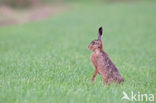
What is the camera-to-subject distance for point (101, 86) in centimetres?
770

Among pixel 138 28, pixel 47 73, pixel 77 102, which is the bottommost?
pixel 77 102

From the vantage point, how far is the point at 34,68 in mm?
9688

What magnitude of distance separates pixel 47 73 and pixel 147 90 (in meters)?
2.70

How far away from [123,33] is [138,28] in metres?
3.38

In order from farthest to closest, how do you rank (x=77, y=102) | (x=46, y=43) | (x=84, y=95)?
(x=46, y=43)
(x=84, y=95)
(x=77, y=102)

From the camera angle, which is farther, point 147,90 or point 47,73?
point 47,73

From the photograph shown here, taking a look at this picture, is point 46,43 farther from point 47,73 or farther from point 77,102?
point 77,102

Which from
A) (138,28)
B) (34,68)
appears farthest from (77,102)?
(138,28)

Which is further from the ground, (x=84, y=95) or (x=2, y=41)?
(x=2, y=41)

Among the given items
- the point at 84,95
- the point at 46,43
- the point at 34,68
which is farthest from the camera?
the point at 46,43

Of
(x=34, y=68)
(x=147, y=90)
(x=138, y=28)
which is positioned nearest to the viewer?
(x=147, y=90)

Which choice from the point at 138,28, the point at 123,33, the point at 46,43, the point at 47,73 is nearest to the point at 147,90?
the point at 47,73

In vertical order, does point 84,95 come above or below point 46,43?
below

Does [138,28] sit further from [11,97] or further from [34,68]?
[11,97]
